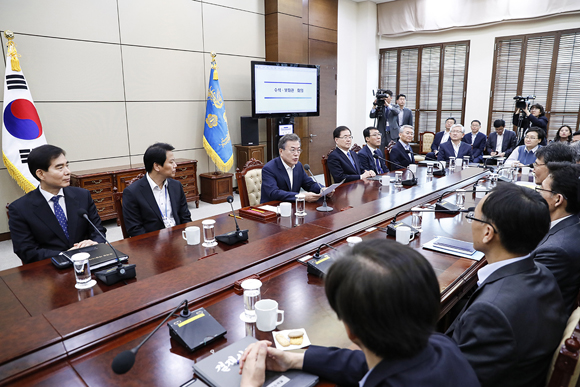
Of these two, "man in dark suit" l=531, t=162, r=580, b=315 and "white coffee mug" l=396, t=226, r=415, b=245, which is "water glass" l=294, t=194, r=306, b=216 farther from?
"man in dark suit" l=531, t=162, r=580, b=315

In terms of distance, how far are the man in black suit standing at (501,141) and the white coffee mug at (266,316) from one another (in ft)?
20.3

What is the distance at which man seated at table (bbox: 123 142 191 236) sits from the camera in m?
2.45

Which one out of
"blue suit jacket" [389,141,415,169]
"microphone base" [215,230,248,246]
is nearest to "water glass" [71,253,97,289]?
"microphone base" [215,230,248,246]

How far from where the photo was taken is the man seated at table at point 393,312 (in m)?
0.70

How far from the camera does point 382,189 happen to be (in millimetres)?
3312

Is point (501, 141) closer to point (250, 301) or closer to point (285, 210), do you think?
point (285, 210)

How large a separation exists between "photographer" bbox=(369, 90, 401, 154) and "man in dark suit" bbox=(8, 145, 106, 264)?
5.08m

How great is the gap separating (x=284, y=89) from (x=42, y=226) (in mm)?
4517

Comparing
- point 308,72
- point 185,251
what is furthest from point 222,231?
point 308,72

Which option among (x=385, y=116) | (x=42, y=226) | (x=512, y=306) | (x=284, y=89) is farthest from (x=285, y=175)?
(x=385, y=116)

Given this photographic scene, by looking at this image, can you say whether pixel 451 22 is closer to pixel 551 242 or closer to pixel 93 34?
pixel 93 34

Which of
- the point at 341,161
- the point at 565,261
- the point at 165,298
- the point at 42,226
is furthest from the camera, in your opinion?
the point at 341,161

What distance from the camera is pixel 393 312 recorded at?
0.70 meters

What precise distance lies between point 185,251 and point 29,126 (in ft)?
10.3
